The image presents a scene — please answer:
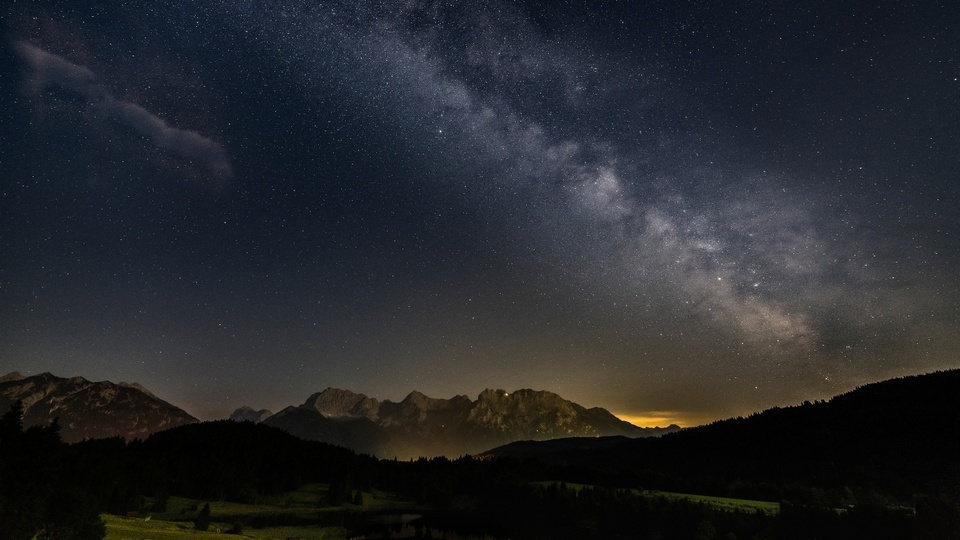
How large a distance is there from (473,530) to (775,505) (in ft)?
374

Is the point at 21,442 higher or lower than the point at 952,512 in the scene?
higher

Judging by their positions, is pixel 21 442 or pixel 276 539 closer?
pixel 21 442

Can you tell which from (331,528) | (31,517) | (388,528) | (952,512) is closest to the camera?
(31,517)

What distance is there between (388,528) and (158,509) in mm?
83306

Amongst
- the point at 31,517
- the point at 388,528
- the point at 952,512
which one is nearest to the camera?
the point at 31,517

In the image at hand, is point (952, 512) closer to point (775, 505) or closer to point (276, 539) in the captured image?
point (775, 505)

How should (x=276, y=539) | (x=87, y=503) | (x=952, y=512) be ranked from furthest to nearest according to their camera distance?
(x=952, y=512)
(x=276, y=539)
(x=87, y=503)

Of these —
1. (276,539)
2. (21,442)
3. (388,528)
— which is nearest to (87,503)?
(21,442)

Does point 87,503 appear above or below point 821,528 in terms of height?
above

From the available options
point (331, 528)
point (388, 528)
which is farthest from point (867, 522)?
point (331, 528)

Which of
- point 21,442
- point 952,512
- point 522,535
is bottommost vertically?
point 522,535

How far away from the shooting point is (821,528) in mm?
136125

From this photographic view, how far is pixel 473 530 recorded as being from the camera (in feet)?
586

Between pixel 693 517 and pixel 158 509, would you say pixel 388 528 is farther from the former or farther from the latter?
pixel 693 517
